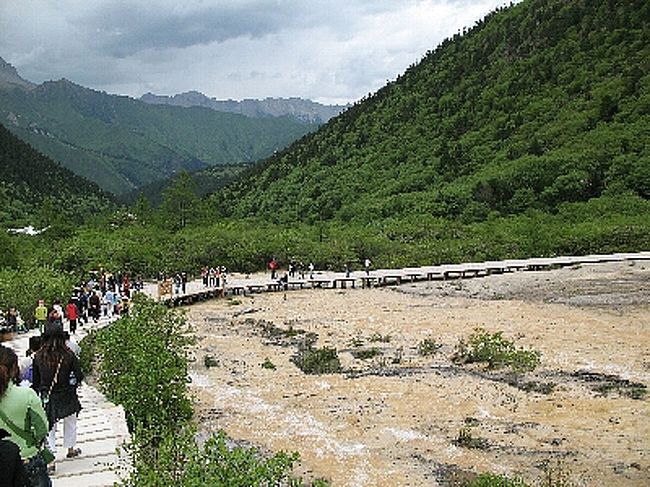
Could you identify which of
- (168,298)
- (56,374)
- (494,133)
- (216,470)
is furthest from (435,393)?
(494,133)

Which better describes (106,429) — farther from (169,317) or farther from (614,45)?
(614,45)

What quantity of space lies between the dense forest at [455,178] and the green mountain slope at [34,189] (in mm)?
29997

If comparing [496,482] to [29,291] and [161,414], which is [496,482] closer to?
[161,414]

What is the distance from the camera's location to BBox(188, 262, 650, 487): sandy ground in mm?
14781

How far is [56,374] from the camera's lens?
819 centimetres

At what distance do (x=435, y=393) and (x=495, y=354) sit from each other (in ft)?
12.7

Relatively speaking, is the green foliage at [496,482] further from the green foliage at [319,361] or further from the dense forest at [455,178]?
the dense forest at [455,178]

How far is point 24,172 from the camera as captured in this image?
136750 mm

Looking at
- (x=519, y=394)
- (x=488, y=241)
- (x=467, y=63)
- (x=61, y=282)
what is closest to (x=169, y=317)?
(x=519, y=394)

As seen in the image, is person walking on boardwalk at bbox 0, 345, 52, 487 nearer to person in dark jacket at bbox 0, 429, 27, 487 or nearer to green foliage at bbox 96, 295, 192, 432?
person in dark jacket at bbox 0, 429, 27, 487

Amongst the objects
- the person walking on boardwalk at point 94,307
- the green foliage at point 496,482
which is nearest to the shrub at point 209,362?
the person walking on boardwalk at point 94,307

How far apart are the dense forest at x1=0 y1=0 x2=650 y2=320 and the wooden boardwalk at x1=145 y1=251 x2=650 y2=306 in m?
5.40

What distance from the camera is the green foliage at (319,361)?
23195 mm

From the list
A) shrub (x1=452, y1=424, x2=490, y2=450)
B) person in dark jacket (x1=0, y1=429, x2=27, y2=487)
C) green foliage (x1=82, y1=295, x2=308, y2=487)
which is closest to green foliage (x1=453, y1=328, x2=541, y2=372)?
shrub (x1=452, y1=424, x2=490, y2=450)
